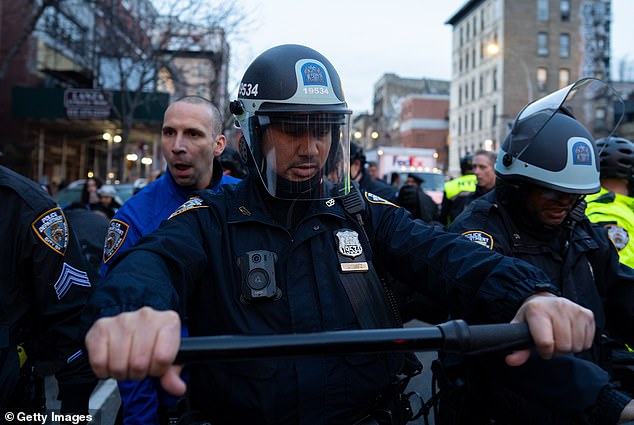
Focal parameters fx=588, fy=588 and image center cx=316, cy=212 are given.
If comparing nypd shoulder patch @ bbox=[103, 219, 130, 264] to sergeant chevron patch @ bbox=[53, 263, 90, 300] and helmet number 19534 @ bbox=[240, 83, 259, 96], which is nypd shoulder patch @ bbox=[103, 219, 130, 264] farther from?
helmet number 19534 @ bbox=[240, 83, 259, 96]

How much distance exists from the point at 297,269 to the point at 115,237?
1.42 meters

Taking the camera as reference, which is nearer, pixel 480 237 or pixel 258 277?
pixel 258 277

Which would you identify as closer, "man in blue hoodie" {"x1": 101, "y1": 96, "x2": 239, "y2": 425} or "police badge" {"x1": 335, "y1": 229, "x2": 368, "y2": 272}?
"police badge" {"x1": 335, "y1": 229, "x2": 368, "y2": 272}

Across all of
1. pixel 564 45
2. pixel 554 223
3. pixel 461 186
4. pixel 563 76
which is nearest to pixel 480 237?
pixel 554 223

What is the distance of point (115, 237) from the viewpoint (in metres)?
2.97

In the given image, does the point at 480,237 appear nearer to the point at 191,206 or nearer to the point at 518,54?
the point at 191,206

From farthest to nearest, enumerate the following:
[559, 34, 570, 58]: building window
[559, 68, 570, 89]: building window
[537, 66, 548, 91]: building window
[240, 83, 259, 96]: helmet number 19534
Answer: [559, 34, 570, 58]: building window → [559, 68, 570, 89]: building window → [537, 66, 548, 91]: building window → [240, 83, 259, 96]: helmet number 19534

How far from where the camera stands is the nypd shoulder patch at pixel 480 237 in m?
2.55

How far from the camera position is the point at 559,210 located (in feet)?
8.63

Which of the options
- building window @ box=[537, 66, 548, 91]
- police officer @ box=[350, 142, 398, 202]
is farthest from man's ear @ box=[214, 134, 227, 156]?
building window @ box=[537, 66, 548, 91]

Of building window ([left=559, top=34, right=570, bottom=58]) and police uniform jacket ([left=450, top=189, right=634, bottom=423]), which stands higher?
building window ([left=559, top=34, right=570, bottom=58])

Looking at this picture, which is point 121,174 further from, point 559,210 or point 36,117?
point 559,210

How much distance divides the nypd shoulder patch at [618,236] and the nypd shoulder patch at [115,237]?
2543 mm

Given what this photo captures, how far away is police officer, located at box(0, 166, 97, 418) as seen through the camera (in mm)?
2396
